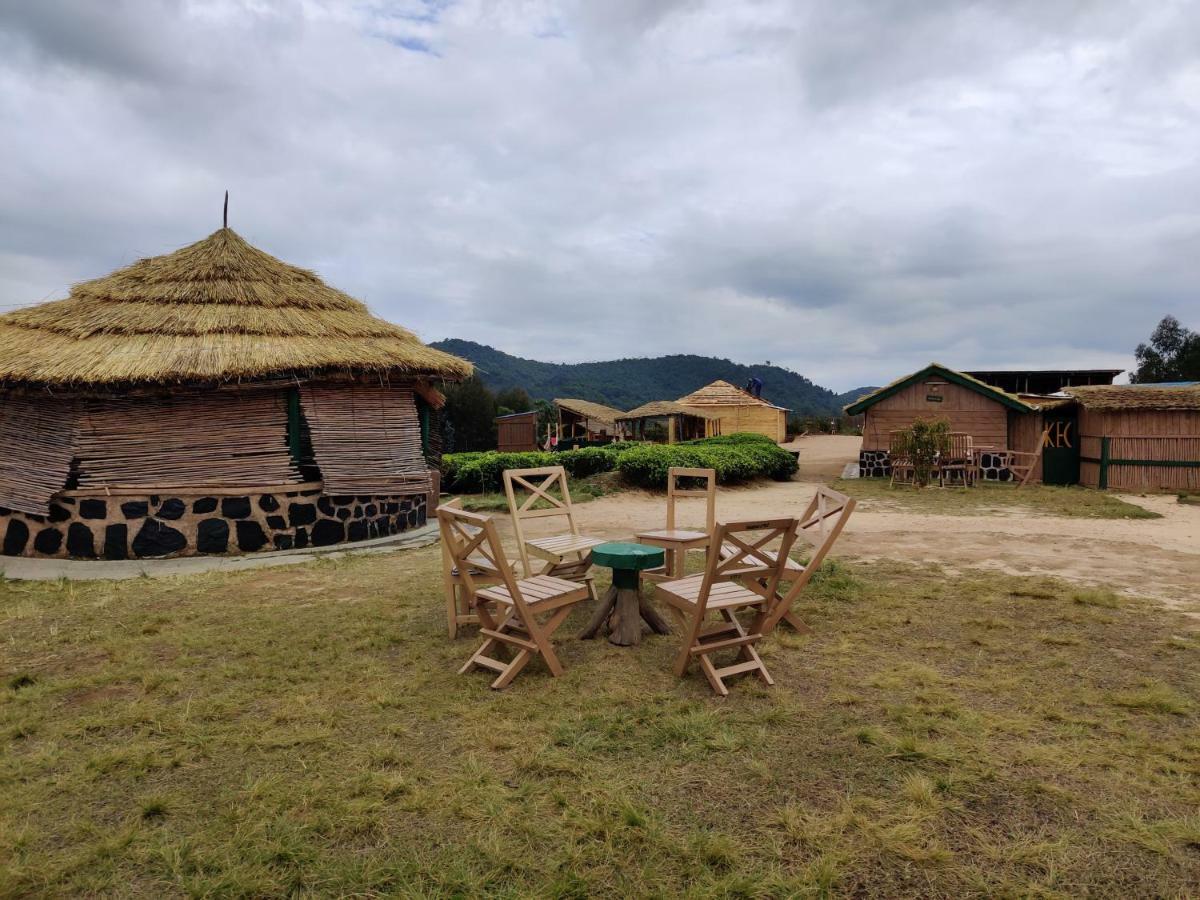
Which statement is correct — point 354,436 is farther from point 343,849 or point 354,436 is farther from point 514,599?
point 343,849

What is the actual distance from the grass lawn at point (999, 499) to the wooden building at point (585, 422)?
19397mm

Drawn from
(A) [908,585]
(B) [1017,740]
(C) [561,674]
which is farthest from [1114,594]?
(C) [561,674]

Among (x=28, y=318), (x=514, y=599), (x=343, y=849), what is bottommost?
(x=343, y=849)

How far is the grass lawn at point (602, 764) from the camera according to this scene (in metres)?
2.71

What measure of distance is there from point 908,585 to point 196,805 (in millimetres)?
6513

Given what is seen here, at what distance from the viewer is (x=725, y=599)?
15.5 ft

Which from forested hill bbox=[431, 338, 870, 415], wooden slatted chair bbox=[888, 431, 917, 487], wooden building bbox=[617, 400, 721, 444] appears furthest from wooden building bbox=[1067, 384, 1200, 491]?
forested hill bbox=[431, 338, 870, 415]

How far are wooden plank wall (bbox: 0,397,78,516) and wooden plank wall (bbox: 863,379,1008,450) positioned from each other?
19604 mm

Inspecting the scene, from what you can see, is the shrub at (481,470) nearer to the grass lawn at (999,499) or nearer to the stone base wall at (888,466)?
the grass lawn at (999,499)

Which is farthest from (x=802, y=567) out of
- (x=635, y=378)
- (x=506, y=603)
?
(x=635, y=378)

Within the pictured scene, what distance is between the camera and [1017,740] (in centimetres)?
372

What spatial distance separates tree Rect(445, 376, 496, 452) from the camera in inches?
1773

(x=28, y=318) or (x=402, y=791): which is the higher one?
(x=28, y=318)

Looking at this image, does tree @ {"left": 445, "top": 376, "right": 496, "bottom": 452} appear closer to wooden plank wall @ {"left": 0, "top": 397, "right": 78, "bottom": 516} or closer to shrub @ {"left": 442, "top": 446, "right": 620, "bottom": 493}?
shrub @ {"left": 442, "top": 446, "right": 620, "bottom": 493}
